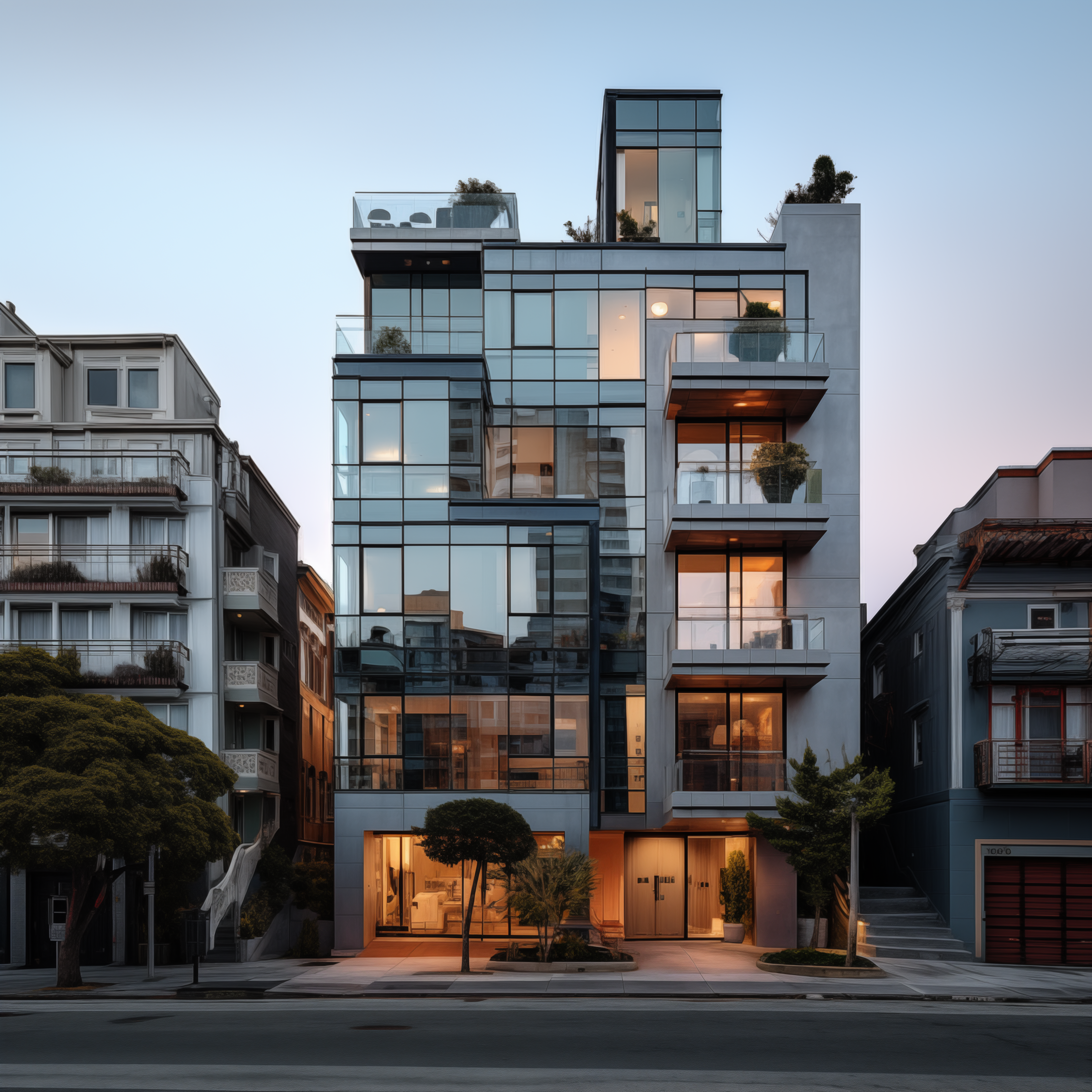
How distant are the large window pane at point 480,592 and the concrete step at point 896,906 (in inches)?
490

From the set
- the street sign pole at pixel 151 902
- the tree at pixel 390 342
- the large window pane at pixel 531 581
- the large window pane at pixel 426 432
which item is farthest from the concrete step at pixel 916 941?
the tree at pixel 390 342

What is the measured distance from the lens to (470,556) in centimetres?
3122

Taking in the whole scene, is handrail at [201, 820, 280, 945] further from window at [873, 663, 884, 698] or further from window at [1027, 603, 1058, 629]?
window at [1027, 603, 1058, 629]

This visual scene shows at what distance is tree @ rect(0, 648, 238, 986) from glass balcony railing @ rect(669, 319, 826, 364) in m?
17.3

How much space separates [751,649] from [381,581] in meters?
10.5

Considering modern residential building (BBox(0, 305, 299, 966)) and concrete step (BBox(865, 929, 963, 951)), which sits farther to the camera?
modern residential building (BBox(0, 305, 299, 966))

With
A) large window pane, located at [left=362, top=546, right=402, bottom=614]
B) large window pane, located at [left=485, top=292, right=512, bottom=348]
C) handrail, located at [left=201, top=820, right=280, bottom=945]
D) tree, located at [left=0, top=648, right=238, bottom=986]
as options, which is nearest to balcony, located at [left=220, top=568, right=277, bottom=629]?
large window pane, located at [left=362, top=546, right=402, bottom=614]

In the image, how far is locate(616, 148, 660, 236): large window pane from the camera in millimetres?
35875

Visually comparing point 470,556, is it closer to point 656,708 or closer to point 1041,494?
point 656,708

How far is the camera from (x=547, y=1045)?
49.5ft

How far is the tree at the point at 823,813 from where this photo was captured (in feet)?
84.0

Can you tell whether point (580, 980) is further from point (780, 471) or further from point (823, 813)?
point (780, 471)

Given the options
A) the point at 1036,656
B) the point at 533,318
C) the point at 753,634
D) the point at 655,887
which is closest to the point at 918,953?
the point at 655,887

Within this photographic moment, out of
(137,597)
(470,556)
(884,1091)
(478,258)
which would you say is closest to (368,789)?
(470,556)
